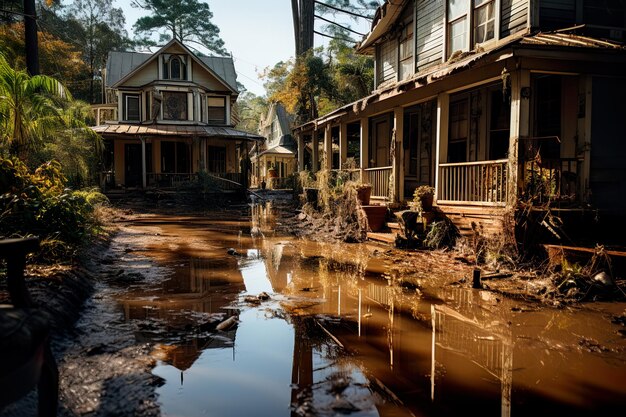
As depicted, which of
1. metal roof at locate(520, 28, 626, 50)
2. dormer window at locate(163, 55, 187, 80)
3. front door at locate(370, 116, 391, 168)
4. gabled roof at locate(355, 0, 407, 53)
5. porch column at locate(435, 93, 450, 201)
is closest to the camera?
metal roof at locate(520, 28, 626, 50)

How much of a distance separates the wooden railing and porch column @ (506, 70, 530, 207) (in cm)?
469

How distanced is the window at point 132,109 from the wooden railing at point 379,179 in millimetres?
19117

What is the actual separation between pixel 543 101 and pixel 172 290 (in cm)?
981

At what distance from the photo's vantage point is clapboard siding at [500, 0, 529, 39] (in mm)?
10102

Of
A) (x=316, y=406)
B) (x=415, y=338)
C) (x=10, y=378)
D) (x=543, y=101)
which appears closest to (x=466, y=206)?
(x=543, y=101)

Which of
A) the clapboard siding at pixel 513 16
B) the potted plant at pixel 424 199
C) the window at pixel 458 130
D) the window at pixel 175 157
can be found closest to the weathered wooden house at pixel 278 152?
the window at pixel 175 157

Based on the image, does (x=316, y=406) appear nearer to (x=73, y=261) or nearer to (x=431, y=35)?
(x=73, y=261)

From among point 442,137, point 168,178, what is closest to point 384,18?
point 442,137

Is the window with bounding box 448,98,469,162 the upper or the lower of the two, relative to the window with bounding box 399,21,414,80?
lower

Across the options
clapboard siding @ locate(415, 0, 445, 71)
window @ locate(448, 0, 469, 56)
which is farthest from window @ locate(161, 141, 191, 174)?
window @ locate(448, 0, 469, 56)

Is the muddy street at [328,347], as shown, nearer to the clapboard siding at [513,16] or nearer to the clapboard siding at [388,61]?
the clapboard siding at [513,16]

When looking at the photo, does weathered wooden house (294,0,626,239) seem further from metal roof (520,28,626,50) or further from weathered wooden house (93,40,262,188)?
weathered wooden house (93,40,262,188)

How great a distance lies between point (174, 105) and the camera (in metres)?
27.0

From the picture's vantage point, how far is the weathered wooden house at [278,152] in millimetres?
41250
